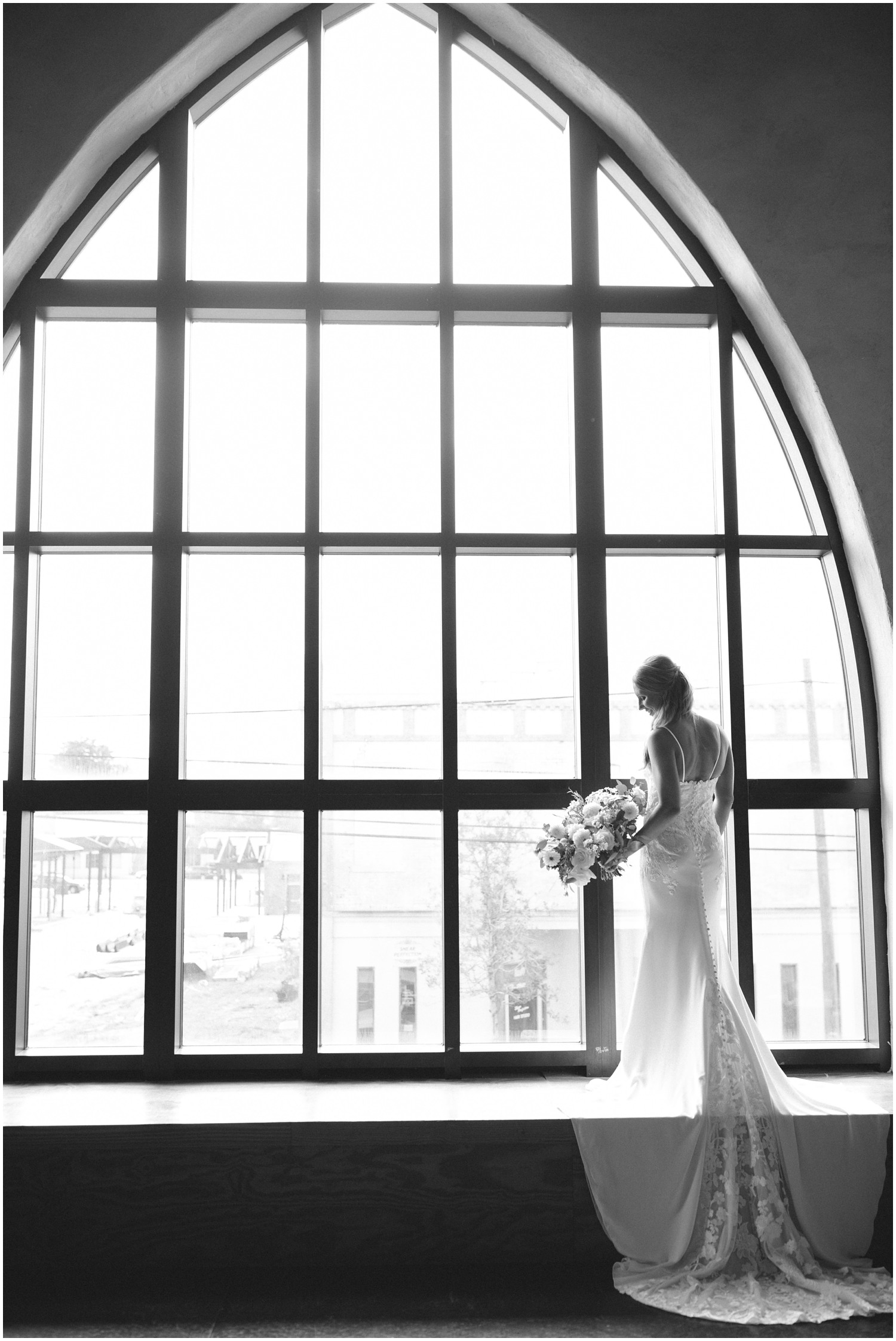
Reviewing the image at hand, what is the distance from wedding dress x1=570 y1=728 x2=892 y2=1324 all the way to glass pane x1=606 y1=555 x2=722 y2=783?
0.73 m

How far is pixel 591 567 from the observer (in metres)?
4.29

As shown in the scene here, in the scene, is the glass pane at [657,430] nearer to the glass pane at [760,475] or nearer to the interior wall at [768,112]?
the glass pane at [760,475]

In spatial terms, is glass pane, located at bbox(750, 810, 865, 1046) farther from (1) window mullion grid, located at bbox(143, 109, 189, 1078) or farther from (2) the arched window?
(1) window mullion grid, located at bbox(143, 109, 189, 1078)

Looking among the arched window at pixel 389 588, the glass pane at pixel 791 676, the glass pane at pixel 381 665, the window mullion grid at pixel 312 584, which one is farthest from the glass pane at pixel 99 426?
Answer: the glass pane at pixel 791 676

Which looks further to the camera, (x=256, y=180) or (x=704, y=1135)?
(x=256, y=180)

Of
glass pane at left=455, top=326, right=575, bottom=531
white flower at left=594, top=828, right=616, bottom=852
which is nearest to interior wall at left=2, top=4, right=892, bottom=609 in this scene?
glass pane at left=455, top=326, right=575, bottom=531

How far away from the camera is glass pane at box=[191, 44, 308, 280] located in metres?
4.40

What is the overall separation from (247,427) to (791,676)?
2.64 metres

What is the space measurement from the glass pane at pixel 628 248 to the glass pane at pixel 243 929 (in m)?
2.81

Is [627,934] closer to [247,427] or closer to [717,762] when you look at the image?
[717,762]

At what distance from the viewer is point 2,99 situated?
4156 millimetres

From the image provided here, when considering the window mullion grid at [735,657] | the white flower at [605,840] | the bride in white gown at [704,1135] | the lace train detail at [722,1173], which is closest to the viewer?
the lace train detail at [722,1173]

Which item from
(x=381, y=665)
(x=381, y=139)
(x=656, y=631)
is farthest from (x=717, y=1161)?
(x=381, y=139)

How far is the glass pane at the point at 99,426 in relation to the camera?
4316 millimetres
